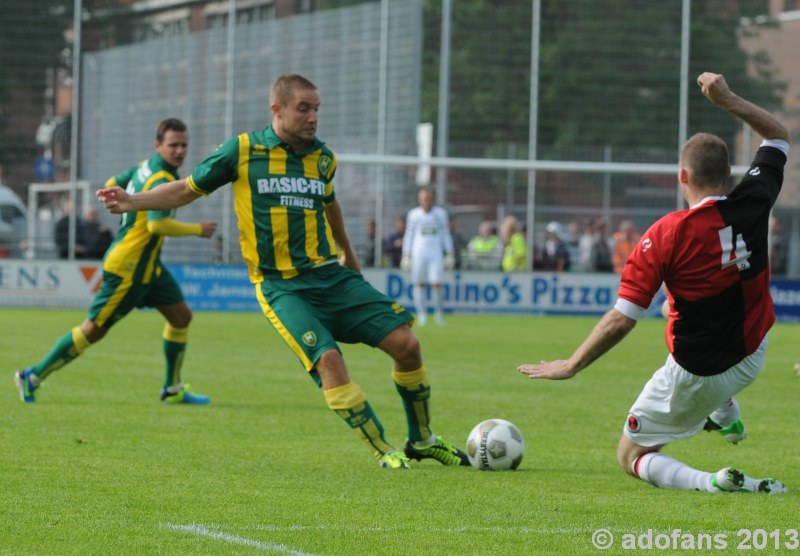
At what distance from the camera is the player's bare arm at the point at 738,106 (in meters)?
6.17

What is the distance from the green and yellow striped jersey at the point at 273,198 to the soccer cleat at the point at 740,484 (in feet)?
8.19

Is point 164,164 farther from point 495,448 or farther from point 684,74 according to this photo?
point 684,74

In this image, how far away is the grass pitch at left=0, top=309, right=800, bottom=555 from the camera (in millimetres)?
5574

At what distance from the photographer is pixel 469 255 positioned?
27.7 meters

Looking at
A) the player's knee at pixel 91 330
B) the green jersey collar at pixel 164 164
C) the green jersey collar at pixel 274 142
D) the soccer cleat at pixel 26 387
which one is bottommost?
the soccer cleat at pixel 26 387

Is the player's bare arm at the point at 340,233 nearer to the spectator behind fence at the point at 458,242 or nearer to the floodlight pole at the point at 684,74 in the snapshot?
the spectator behind fence at the point at 458,242

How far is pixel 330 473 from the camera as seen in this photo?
24.2ft

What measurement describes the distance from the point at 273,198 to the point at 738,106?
8.75 feet

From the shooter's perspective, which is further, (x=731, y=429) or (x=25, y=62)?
(x=25, y=62)

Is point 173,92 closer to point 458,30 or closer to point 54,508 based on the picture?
point 458,30

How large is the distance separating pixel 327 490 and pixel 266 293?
1.40m

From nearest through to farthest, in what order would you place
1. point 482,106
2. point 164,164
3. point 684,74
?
point 164,164, point 482,106, point 684,74

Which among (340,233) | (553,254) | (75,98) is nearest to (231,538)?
(340,233)

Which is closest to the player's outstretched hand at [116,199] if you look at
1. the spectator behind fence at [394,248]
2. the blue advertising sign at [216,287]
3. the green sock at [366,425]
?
the green sock at [366,425]
